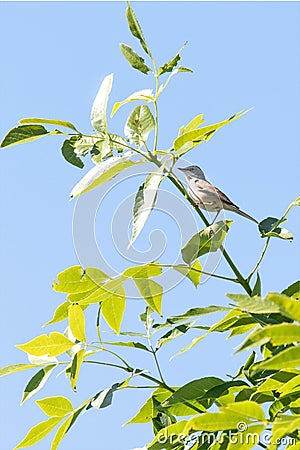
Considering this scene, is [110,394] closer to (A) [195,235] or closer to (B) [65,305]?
(B) [65,305]

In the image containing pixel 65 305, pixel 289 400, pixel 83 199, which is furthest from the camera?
pixel 65 305

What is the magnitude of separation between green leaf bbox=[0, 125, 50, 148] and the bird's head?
1.11 ft

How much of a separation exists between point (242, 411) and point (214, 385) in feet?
1.60

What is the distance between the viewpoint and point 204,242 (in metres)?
1.51

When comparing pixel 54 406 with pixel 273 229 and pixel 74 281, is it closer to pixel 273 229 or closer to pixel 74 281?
pixel 74 281

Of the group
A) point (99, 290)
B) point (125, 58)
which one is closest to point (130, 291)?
point (99, 290)

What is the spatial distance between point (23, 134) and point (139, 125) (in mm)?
246

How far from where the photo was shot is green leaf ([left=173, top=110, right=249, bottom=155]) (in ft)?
4.87

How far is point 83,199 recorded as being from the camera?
1571mm

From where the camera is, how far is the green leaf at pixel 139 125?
160 cm

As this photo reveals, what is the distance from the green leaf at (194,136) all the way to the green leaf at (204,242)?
168 mm

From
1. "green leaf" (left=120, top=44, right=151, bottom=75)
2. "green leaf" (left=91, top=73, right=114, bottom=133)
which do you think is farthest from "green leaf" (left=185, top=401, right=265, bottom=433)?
"green leaf" (left=120, top=44, right=151, bottom=75)

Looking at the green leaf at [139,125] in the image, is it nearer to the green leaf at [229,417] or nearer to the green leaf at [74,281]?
the green leaf at [74,281]

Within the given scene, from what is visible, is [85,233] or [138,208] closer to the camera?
[138,208]
